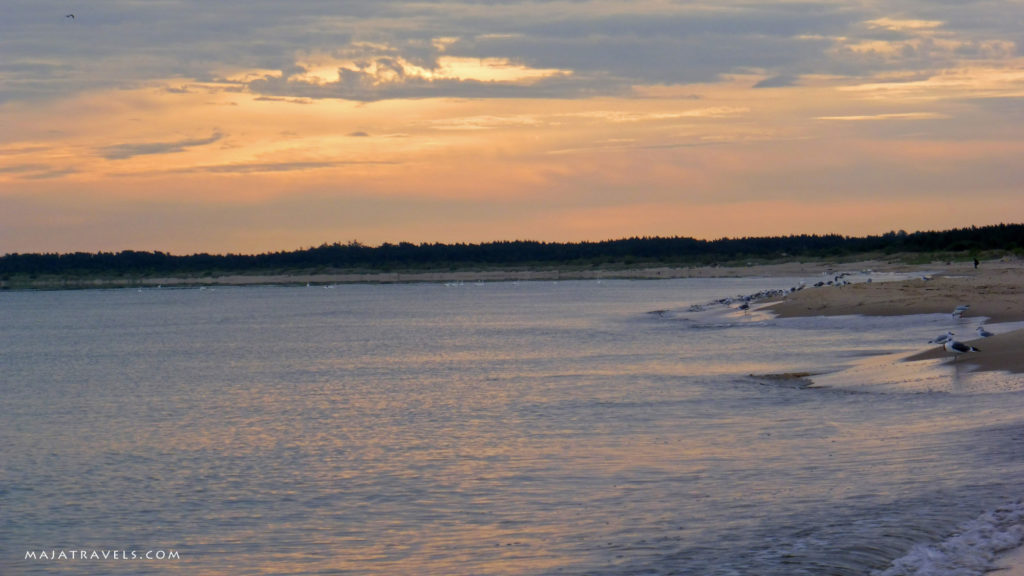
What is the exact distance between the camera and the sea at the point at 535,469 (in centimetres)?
955

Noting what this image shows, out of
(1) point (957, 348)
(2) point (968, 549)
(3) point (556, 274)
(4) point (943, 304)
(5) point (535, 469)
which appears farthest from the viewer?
(3) point (556, 274)

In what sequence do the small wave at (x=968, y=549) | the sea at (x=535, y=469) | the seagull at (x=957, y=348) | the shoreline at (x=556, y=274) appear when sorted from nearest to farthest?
the small wave at (x=968, y=549) < the sea at (x=535, y=469) < the seagull at (x=957, y=348) < the shoreline at (x=556, y=274)

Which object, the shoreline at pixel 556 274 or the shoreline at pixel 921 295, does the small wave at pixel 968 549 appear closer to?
the shoreline at pixel 921 295

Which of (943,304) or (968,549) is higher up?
(943,304)

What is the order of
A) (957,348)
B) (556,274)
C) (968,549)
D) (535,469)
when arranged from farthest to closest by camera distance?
1. (556,274)
2. (957,348)
3. (535,469)
4. (968,549)

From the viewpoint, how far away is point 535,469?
13258 mm

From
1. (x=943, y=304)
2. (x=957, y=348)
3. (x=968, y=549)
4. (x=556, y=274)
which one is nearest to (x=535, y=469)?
(x=968, y=549)

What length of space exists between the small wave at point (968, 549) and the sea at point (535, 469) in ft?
0.10

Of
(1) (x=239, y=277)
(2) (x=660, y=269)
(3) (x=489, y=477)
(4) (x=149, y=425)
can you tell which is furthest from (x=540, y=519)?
(1) (x=239, y=277)

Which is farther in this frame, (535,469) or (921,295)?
(921,295)

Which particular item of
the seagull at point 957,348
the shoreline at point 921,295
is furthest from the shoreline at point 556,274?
the seagull at point 957,348

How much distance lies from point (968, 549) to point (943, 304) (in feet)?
98.5

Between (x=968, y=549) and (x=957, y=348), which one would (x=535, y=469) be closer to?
(x=968, y=549)

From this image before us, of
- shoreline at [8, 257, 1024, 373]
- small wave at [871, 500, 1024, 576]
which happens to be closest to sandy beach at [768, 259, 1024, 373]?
shoreline at [8, 257, 1024, 373]
